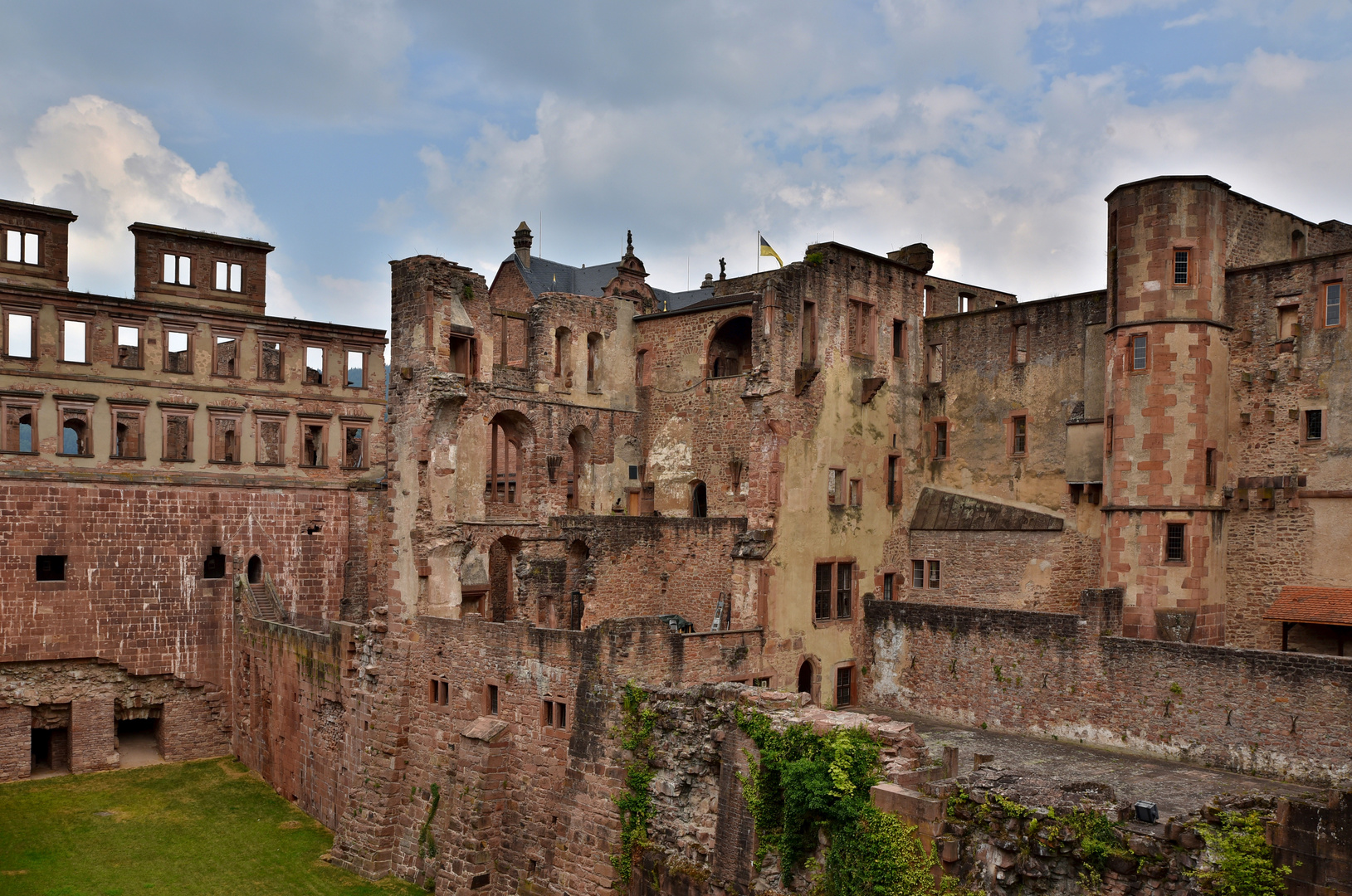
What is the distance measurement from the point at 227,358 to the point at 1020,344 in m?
27.5

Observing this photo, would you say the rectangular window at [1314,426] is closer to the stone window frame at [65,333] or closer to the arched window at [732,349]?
the arched window at [732,349]

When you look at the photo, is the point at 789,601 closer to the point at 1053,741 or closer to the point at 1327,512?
the point at 1053,741

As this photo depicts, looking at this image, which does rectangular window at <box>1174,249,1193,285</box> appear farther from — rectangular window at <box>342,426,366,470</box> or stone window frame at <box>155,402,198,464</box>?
stone window frame at <box>155,402,198,464</box>

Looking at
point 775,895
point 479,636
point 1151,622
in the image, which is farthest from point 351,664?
point 1151,622

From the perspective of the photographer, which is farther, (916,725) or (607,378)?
(607,378)

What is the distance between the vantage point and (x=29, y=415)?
32.3 metres

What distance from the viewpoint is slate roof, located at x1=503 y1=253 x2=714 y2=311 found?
53094 millimetres

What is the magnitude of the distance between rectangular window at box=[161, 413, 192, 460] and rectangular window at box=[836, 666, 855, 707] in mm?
20986

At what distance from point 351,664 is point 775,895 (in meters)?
13.0

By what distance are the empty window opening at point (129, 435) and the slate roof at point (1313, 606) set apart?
30.9 m

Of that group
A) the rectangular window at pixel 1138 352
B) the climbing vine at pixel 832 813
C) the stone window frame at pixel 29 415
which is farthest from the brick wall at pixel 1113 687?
the stone window frame at pixel 29 415

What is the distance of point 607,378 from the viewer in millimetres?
31953

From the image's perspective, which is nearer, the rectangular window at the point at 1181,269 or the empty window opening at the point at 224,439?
the rectangular window at the point at 1181,269

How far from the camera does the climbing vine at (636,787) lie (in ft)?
64.7
